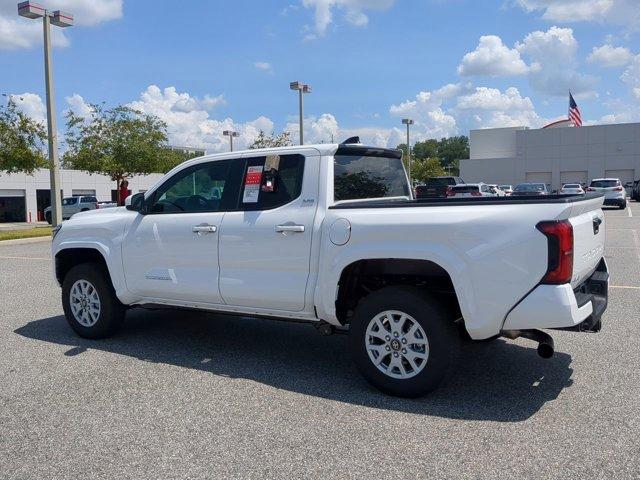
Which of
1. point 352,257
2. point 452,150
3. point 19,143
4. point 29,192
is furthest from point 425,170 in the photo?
point 452,150

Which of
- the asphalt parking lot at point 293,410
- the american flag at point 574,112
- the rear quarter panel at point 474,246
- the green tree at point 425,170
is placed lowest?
the asphalt parking lot at point 293,410

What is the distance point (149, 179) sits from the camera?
60.1 meters

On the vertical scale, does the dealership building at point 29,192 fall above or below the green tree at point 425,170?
below

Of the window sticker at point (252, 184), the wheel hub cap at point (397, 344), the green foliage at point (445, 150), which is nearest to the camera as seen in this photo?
the wheel hub cap at point (397, 344)

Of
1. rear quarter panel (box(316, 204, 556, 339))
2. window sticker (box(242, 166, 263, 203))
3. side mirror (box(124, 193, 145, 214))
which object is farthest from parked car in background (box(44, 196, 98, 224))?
rear quarter panel (box(316, 204, 556, 339))

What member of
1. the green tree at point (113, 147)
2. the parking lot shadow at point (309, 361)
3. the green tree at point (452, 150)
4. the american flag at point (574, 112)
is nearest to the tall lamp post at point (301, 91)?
the green tree at point (113, 147)

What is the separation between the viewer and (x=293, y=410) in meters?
4.27

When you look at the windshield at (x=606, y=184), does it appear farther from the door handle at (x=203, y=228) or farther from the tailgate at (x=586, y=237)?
the door handle at (x=203, y=228)

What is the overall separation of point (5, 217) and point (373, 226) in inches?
1934

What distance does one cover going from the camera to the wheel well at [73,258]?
6.33 m

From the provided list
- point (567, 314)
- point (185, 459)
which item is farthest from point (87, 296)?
point (567, 314)

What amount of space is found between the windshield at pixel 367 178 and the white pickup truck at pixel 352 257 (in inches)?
0.7

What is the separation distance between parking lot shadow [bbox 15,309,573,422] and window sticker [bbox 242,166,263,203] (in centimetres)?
147

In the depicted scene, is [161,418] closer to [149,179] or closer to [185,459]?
[185,459]
